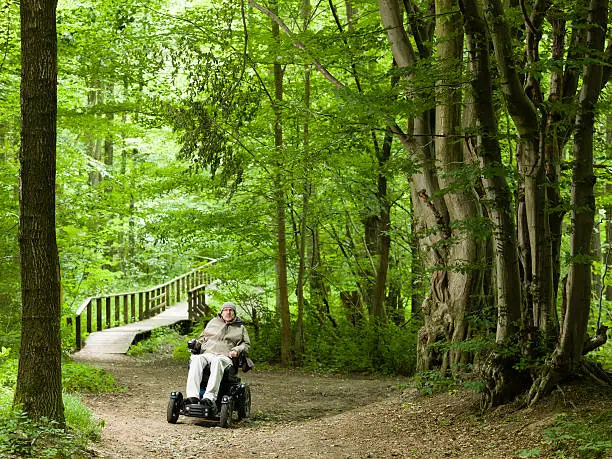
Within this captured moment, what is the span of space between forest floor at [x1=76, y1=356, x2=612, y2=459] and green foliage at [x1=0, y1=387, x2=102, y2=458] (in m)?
0.23

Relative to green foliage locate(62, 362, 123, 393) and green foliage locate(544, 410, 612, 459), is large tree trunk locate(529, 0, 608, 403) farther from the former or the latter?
green foliage locate(62, 362, 123, 393)

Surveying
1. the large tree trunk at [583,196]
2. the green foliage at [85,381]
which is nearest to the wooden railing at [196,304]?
the green foliage at [85,381]

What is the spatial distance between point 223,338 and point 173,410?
42.9 inches

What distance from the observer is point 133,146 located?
23.0 m

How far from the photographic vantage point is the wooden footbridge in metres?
15.6

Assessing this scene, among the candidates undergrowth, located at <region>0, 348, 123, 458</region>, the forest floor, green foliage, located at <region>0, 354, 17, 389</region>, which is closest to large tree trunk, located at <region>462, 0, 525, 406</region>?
the forest floor

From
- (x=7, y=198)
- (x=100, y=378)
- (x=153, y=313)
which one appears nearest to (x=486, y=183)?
(x=100, y=378)

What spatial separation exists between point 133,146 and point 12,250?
1134 cm

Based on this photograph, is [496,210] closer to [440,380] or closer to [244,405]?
[440,380]

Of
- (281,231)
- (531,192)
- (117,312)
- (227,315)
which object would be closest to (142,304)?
(117,312)

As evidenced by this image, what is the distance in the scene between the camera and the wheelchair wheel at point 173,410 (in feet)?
25.9

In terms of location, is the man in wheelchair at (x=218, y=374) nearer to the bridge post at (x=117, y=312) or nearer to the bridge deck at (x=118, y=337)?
the bridge deck at (x=118, y=337)

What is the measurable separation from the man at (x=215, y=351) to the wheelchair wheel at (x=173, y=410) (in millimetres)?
203

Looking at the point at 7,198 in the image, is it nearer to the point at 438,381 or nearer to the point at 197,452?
the point at 197,452
